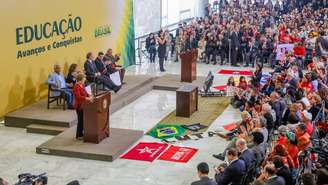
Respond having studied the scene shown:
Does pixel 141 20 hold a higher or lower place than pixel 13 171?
higher

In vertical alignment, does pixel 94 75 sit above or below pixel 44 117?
above

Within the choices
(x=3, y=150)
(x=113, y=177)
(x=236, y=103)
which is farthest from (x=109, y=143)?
(x=236, y=103)

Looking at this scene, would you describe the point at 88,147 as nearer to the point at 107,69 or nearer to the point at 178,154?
the point at 178,154

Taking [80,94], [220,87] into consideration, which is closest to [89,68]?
[80,94]

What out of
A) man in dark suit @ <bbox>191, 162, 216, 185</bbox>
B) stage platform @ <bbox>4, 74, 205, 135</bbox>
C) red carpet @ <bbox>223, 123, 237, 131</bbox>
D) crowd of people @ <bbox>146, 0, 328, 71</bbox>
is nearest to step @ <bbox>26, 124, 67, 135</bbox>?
stage platform @ <bbox>4, 74, 205, 135</bbox>

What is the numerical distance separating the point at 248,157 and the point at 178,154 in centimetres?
316

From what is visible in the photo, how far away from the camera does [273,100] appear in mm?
10812

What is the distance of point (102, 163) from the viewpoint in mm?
10102

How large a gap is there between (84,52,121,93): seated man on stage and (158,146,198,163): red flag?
3740 mm

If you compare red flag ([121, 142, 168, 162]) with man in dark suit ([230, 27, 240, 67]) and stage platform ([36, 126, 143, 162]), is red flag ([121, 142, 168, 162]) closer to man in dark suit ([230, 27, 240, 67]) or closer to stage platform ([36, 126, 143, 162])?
stage platform ([36, 126, 143, 162])

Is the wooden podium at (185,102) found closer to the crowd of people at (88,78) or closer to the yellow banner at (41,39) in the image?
the crowd of people at (88,78)

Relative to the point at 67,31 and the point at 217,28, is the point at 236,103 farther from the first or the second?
the point at 217,28

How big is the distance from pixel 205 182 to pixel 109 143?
4.40 meters

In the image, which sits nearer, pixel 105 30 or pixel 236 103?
pixel 236 103
